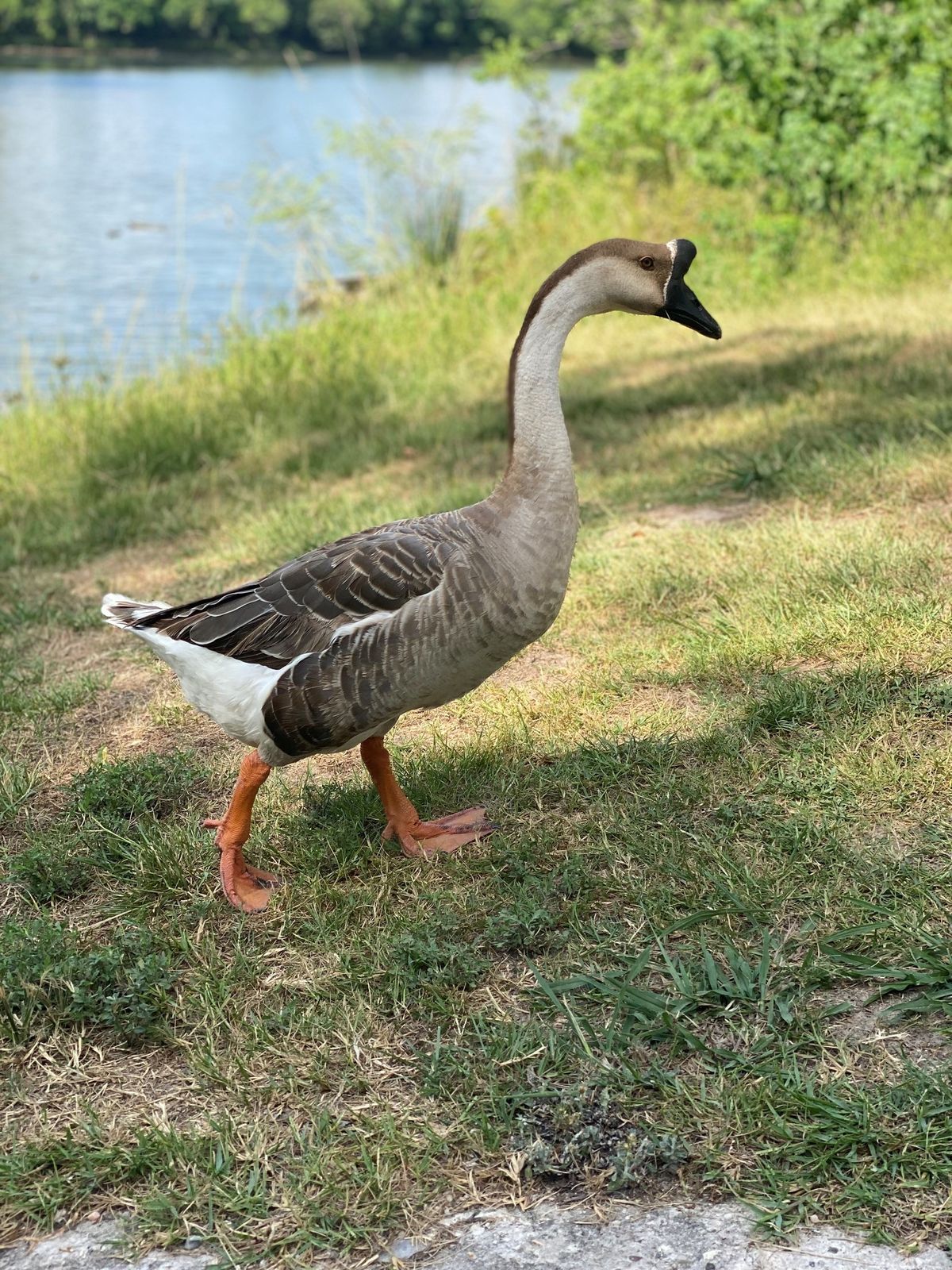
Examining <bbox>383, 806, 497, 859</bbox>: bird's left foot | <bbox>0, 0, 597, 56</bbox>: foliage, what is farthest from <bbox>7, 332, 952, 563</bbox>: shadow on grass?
<bbox>0, 0, 597, 56</bbox>: foliage

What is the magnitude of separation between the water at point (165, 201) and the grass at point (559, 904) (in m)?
5.68

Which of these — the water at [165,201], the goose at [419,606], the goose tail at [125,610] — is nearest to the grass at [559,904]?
the goose at [419,606]

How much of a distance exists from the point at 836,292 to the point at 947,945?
765cm

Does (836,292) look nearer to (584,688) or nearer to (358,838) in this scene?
(584,688)

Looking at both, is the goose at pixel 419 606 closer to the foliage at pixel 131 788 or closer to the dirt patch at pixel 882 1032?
the foliage at pixel 131 788

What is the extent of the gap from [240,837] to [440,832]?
590mm

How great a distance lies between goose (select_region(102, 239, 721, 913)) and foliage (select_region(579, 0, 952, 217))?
753cm

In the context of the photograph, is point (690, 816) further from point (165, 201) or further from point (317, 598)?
point (165, 201)

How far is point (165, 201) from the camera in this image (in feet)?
65.6

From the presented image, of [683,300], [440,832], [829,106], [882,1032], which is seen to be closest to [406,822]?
[440,832]

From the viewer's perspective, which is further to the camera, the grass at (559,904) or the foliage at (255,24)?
the foliage at (255,24)

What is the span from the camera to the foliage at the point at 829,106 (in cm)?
992

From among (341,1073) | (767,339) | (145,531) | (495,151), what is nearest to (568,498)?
(341,1073)

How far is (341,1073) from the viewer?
117 inches
